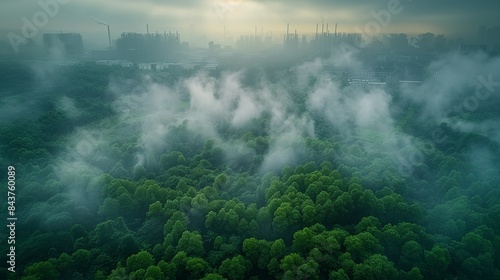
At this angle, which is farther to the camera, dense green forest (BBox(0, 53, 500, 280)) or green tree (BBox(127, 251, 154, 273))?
dense green forest (BBox(0, 53, 500, 280))

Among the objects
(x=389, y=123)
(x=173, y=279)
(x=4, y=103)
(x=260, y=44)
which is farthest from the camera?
(x=260, y=44)

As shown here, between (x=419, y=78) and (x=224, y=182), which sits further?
(x=419, y=78)

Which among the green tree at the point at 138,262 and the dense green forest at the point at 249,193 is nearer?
the green tree at the point at 138,262

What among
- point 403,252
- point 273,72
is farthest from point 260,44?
point 403,252

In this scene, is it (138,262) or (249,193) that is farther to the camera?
(249,193)

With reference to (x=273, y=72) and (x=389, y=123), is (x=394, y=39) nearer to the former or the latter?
(x=273, y=72)

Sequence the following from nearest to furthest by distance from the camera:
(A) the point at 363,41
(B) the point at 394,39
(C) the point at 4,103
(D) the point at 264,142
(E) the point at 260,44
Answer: (D) the point at 264,142 → (C) the point at 4,103 → (A) the point at 363,41 → (B) the point at 394,39 → (E) the point at 260,44

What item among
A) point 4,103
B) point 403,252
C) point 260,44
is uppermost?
point 260,44

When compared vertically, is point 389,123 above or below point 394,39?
below
